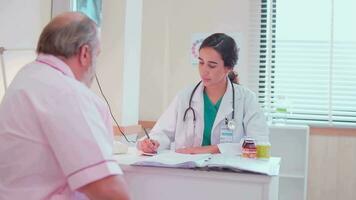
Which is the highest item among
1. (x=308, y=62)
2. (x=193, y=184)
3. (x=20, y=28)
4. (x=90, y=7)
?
(x=90, y=7)

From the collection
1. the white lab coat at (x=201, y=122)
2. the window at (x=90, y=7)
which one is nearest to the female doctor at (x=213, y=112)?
the white lab coat at (x=201, y=122)

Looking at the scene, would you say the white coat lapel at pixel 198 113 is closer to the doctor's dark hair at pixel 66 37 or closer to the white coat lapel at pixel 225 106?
the white coat lapel at pixel 225 106

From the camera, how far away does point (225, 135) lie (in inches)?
88.2

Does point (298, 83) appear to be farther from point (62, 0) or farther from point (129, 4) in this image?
point (62, 0)

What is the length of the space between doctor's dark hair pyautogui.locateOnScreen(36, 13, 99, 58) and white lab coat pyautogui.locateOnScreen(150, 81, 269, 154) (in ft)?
3.50

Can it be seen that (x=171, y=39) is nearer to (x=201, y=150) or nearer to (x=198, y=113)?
(x=198, y=113)

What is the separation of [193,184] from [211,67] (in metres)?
0.92

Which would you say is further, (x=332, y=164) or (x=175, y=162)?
(x=332, y=164)

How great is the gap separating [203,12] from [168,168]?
2.61m

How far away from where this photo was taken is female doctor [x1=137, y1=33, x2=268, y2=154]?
2258 millimetres

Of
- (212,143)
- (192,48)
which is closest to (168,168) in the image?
(212,143)

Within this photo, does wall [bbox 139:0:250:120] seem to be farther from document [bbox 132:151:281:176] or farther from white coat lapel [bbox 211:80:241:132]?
document [bbox 132:151:281:176]

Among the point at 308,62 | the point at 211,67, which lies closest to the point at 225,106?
the point at 211,67

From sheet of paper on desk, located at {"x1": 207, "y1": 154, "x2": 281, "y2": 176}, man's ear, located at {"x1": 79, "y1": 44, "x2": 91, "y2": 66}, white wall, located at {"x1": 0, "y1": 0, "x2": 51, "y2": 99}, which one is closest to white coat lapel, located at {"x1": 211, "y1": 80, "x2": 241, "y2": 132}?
sheet of paper on desk, located at {"x1": 207, "y1": 154, "x2": 281, "y2": 176}
